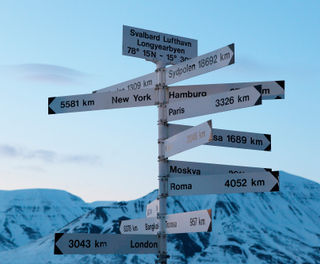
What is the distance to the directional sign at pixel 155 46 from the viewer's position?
13656 millimetres

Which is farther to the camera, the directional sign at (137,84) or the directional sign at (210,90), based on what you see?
the directional sign at (137,84)

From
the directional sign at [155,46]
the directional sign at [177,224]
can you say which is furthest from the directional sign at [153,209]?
the directional sign at [155,46]

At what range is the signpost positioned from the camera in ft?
38.1

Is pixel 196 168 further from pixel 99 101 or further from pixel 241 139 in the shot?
pixel 99 101

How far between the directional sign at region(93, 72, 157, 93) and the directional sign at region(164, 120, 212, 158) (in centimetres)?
157

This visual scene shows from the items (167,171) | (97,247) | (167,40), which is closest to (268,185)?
(167,171)

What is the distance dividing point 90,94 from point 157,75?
4.84 ft

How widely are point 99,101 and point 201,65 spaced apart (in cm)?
244

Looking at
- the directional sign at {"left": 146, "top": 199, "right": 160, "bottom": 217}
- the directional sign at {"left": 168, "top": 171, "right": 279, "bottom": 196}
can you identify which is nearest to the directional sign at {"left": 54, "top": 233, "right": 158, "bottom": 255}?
the directional sign at {"left": 146, "top": 199, "right": 160, "bottom": 217}

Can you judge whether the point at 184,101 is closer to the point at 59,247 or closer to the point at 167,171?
the point at 167,171

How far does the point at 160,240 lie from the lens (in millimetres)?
12781

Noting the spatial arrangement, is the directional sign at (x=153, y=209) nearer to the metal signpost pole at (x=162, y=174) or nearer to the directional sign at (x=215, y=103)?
the metal signpost pole at (x=162, y=174)

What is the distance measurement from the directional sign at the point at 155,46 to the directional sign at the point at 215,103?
1321mm

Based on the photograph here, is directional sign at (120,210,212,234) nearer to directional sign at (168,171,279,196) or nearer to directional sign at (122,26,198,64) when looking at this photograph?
directional sign at (168,171,279,196)
